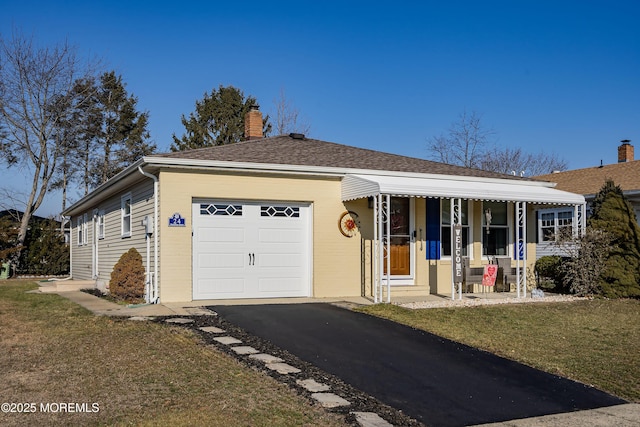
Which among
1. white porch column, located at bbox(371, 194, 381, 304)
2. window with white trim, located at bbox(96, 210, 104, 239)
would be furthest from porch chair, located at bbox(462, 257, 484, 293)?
window with white trim, located at bbox(96, 210, 104, 239)

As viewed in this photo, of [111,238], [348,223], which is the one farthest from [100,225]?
[348,223]

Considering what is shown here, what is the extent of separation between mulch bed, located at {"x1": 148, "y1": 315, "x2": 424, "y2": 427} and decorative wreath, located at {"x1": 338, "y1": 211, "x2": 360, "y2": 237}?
4.64 metres

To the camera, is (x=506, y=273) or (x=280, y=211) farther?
(x=506, y=273)

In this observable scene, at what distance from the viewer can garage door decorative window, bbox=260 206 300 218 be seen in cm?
1359

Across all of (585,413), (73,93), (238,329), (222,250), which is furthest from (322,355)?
(73,93)

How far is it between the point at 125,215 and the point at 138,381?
10271 millimetres

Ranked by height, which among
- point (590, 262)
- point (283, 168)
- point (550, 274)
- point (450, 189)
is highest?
point (283, 168)

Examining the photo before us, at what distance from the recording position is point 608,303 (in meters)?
13.7

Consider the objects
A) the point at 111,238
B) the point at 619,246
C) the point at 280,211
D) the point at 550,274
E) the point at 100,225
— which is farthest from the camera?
the point at 100,225

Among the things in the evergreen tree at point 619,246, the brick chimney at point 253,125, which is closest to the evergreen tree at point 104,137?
the brick chimney at point 253,125

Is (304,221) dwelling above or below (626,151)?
below

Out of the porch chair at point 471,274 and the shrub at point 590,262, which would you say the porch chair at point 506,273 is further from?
the shrub at point 590,262

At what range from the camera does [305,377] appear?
22.9 feet

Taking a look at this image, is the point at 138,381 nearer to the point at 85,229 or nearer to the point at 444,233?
the point at 444,233
